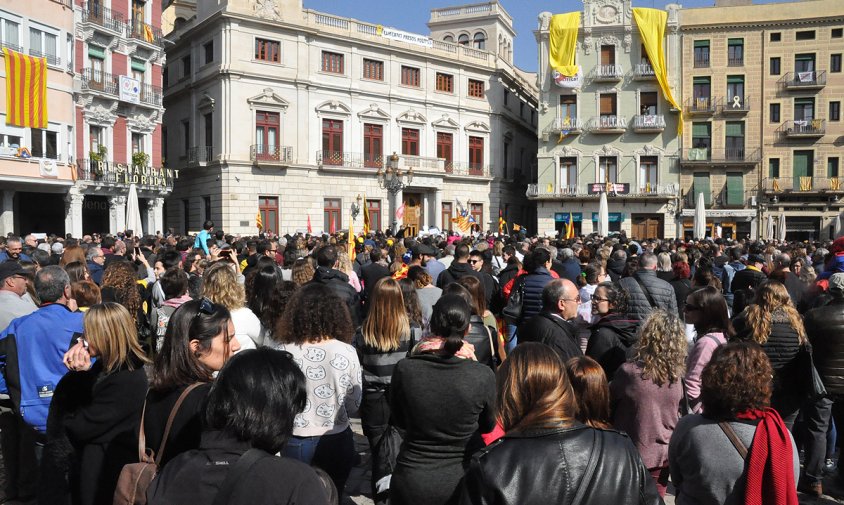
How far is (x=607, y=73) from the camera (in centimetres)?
3934

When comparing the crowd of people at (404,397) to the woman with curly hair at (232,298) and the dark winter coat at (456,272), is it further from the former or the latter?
the dark winter coat at (456,272)

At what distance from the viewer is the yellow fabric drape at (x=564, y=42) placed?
3969cm

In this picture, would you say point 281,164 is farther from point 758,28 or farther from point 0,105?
point 758,28

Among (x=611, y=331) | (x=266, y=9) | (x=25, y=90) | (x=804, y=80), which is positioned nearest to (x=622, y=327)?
(x=611, y=331)

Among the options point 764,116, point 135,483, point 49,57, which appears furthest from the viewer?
point 764,116

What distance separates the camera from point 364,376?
463 cm

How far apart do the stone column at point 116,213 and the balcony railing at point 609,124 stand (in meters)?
27.9

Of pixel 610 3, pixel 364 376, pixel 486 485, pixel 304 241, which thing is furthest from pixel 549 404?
pixel 610 3

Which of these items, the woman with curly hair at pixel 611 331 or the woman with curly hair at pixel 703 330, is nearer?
the woman with curly hair at pixel 703 330

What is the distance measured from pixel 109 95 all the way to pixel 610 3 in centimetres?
2998

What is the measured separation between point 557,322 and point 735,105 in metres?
39.4

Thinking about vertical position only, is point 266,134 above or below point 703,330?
above

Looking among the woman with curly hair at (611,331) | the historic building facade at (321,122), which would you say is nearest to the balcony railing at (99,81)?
the historic building facade at (321,122)

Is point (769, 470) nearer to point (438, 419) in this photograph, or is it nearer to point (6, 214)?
point (438, 419)
